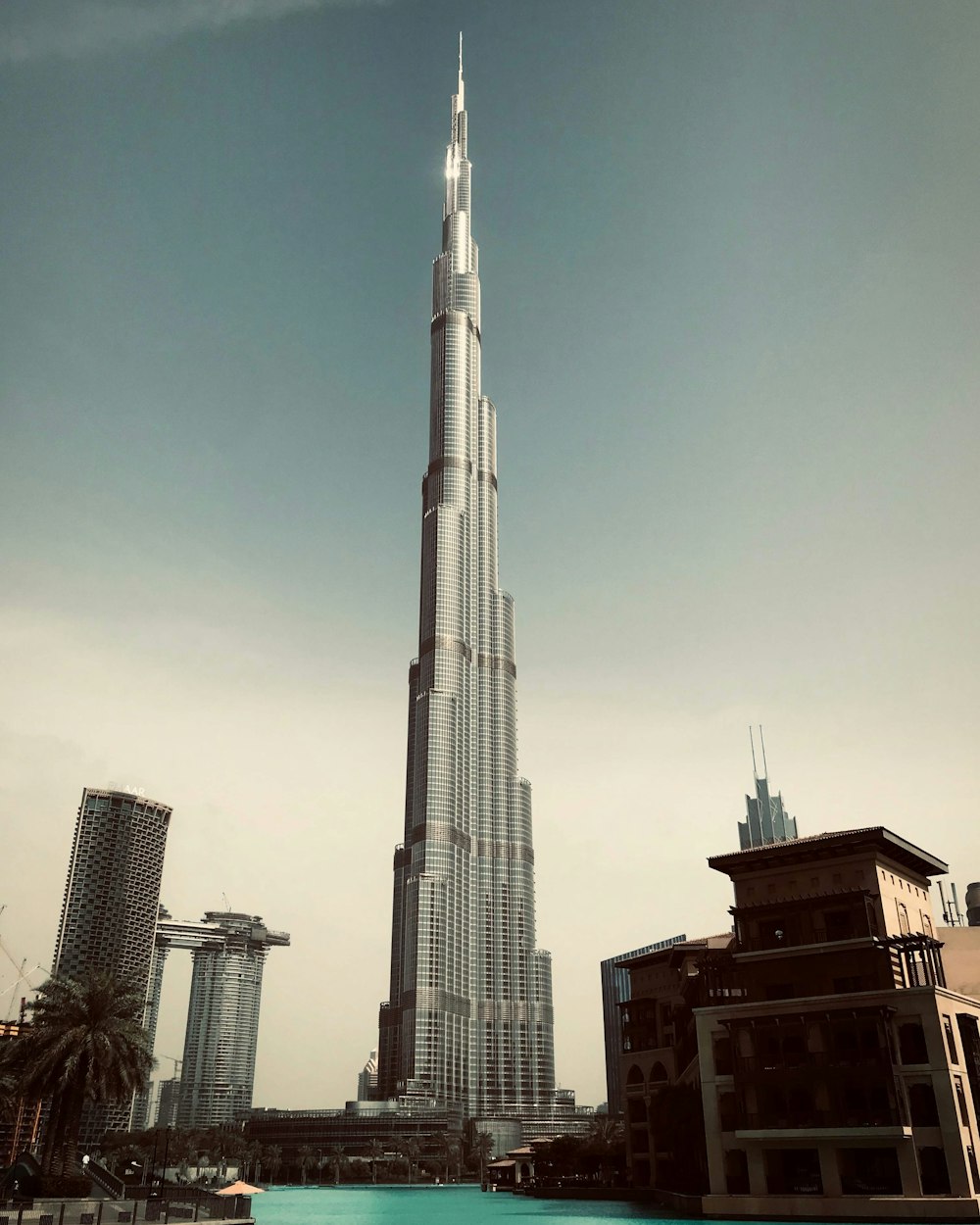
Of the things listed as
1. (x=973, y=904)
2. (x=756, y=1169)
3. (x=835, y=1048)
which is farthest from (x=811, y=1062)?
(x=973, y=904)

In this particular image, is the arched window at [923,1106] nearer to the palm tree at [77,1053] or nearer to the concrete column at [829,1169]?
the concrete column at [829,1169]

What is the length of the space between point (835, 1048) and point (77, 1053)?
166 ft

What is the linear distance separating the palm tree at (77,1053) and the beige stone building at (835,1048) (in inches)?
1609

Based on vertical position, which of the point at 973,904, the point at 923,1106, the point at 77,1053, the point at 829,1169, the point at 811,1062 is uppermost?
the point at 973,904

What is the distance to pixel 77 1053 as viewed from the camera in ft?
220

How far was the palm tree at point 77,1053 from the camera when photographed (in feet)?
220

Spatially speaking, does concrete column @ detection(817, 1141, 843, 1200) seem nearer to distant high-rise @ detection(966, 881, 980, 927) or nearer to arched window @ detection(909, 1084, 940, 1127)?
arched window @ detection(909, 1084, 940, 1127)

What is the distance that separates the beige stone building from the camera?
67.9 m

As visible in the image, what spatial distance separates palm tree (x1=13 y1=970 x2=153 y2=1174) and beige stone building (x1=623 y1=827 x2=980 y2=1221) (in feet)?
134

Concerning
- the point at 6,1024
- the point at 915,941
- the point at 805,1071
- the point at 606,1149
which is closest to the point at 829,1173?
the point at 805,1071

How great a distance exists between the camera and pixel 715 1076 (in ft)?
253

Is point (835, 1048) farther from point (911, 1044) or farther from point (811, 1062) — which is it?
point (911, 1044)

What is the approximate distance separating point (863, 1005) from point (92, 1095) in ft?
170

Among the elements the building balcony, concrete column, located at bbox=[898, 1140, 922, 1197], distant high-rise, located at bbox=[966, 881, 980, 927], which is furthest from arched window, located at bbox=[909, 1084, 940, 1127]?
distant high-rise, located at bbox=[966, 881, 980, 927]
